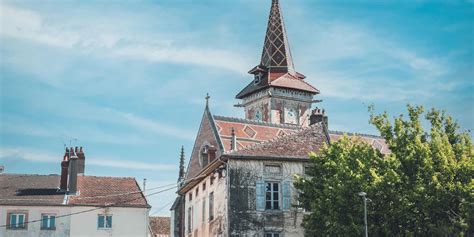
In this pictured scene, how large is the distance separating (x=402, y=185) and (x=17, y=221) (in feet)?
92.3

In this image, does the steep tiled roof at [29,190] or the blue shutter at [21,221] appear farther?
the steep tiled roof at [29,190]

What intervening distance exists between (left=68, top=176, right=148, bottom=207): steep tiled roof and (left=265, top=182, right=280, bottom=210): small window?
→ 14.9m

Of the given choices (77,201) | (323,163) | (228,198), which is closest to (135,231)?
(77,201)

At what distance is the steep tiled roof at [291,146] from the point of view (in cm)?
3934

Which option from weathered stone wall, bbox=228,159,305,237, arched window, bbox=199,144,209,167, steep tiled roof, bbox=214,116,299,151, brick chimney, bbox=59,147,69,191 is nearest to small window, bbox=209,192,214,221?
weathered stone wall, bbox=228,159,305,237

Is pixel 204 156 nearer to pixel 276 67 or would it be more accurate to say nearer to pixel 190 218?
pixel 190 218

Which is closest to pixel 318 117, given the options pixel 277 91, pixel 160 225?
pixel 277 91

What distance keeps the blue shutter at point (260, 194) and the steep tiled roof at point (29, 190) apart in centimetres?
1744

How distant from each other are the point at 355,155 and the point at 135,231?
69.0 feet

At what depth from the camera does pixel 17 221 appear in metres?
50.2

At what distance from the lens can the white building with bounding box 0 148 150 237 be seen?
50219mm

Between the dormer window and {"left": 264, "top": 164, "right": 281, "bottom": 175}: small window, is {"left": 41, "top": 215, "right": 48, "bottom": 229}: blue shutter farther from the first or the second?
the dormer window

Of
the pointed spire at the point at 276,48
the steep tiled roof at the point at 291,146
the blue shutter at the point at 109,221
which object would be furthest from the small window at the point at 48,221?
the pointed spire at the point at 276,48

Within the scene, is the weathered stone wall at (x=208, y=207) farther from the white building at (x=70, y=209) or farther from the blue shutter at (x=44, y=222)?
the blue shutter at (x=44, y=222)
